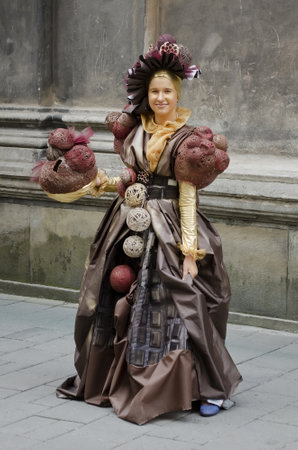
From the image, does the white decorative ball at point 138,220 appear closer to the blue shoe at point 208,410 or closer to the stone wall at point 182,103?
the blue shoe at point 208,410

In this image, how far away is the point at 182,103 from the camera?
26.8ft

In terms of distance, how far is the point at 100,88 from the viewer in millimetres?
8531

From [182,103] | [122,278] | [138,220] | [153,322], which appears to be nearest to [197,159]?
[138,220]

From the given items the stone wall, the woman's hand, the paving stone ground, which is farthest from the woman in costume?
the stone wall

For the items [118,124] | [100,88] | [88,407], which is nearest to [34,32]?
[100,88]

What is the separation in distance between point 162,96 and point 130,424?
178 centimetres

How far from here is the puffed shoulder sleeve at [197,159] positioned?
5.41 meters

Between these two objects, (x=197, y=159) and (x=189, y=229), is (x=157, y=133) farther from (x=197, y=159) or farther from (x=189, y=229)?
(x=189, y=229)

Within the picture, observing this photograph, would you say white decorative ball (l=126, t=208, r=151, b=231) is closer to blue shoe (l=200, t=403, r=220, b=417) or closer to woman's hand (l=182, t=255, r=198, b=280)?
woman's hand (l=182, t=255, r=198, b=280)

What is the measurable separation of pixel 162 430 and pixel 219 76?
356cm

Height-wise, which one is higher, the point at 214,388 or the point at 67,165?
the point at 67,165

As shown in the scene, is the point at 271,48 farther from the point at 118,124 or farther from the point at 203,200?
the point at 118,124

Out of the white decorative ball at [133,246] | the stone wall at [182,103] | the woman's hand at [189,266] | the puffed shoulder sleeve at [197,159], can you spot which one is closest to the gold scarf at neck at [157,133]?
the puffed shoulder sleeve at [197,159]

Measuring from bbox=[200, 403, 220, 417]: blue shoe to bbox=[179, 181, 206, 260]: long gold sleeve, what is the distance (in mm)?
807
